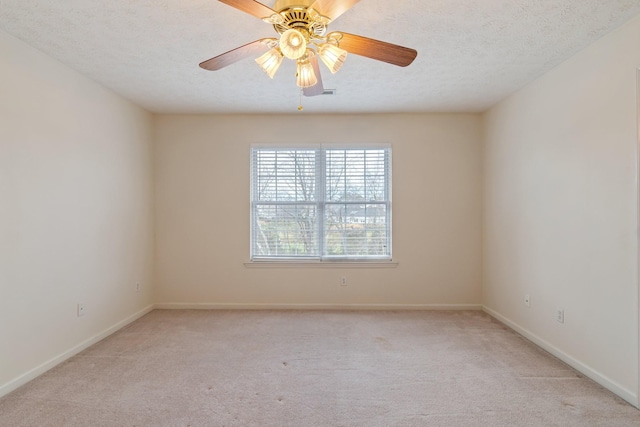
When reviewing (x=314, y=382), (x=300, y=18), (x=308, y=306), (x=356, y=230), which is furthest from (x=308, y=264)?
(x=300, y=18)

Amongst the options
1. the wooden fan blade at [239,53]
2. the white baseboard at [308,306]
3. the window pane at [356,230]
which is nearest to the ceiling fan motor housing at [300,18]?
the wooden fan blade at [239,53]

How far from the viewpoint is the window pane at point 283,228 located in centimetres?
431

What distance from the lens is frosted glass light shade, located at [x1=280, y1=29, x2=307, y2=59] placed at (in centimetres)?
165

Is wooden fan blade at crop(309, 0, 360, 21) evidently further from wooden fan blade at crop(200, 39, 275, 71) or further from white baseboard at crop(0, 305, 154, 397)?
white baseboard at crop(0, 305, 154, 397)

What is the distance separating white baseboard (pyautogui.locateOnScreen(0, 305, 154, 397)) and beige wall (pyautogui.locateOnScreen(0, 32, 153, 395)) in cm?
1

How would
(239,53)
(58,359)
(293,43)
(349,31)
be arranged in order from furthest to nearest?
(58,359) < (349,31) < (239,53) < (293,43)

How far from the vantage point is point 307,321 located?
12.4ft

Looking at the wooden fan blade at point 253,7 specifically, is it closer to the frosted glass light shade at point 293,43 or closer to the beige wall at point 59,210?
the frosted glass light shade at point 293,43

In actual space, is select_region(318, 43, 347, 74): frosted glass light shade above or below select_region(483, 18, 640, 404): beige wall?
above

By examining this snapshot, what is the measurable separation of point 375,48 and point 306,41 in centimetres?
38

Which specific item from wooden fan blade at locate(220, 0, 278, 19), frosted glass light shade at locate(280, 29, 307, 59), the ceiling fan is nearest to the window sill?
the ceiling fan

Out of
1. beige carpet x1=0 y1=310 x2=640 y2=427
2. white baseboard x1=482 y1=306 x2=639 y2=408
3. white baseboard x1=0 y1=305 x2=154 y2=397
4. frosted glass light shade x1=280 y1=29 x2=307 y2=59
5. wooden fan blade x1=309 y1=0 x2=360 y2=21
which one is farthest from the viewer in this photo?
white baseboard x1=0 y1=305 x2=154 y2=397

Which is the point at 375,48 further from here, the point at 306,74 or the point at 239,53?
the point at 239,53

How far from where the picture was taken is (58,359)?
2721mm
